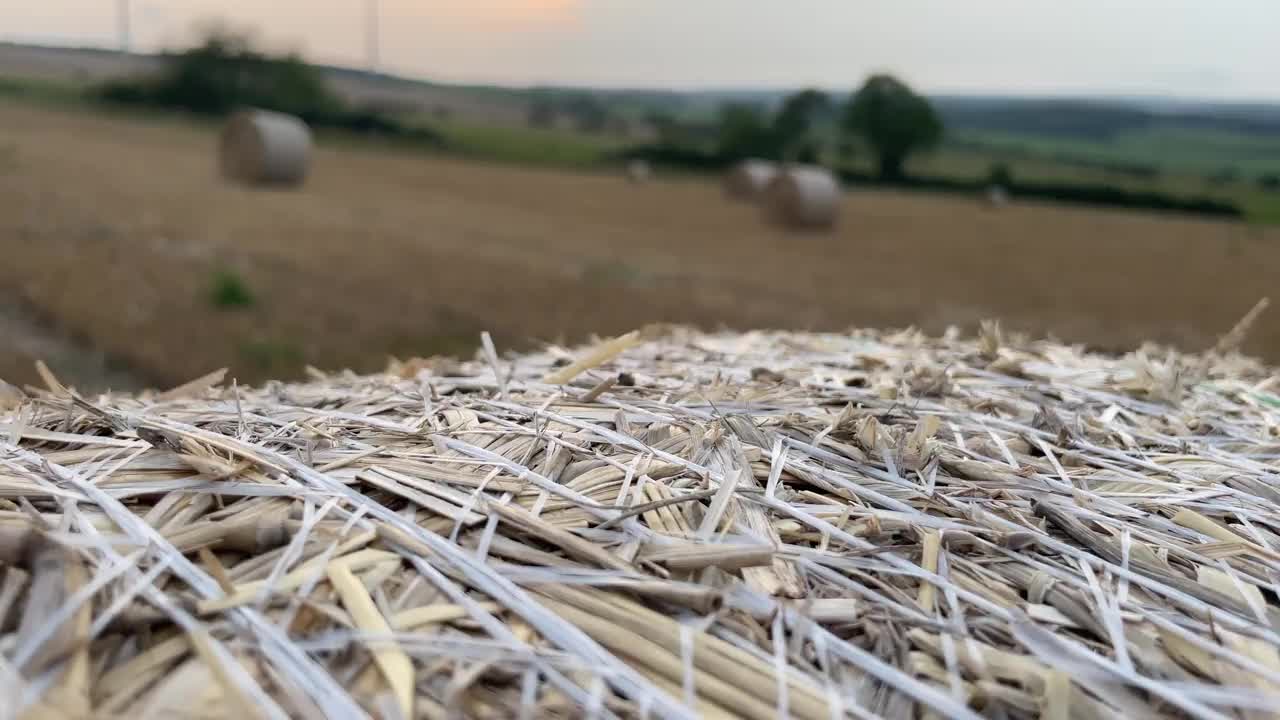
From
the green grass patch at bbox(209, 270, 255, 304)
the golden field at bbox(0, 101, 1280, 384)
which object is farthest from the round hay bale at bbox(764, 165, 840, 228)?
the green grass patch at bbox(209, 270, 255, 304)

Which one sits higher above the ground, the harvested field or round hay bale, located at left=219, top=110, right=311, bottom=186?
the harvested field

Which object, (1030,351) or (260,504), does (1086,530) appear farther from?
(1030,351)

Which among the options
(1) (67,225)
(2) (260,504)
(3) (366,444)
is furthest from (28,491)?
(1) (67,225)

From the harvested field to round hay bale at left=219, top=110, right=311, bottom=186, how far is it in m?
11.2

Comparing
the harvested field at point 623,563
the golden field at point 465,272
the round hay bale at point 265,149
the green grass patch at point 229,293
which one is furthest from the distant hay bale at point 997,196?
the round hay bale at point 265,149

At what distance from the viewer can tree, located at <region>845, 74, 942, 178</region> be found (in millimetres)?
8758

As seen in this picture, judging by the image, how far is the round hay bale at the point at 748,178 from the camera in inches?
516

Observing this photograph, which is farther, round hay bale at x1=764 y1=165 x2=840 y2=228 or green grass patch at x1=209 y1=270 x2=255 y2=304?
round hay bale at x1=764 y1=165 x2=840 y2=228

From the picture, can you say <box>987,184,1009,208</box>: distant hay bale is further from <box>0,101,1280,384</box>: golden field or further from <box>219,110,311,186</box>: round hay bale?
<box>219,110,311,186</box>: round hay bale

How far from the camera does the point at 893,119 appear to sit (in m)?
9.09

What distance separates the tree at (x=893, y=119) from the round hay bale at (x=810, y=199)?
194 cm

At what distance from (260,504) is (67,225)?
10136 mm

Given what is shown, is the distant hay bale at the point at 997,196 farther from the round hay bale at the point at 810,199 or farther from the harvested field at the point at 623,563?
the harvested field at the point at 623,563

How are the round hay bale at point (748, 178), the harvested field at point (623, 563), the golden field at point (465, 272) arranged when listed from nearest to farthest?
the harvested field at point (623, 563), the golden field at point (465, 272), the round hay bale at point (748, 178)
